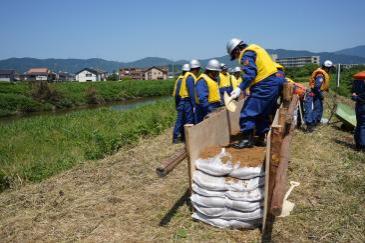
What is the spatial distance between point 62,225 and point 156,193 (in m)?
1.28

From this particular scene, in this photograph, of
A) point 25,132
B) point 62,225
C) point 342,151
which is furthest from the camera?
point 25,132

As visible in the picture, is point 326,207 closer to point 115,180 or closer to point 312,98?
point 115,180

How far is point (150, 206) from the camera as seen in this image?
470cm

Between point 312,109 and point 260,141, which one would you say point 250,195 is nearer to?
point 260,141

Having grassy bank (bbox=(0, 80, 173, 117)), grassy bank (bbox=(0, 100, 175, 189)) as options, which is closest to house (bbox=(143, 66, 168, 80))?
grassy bank (bbox=(0, 80, 173, 117))

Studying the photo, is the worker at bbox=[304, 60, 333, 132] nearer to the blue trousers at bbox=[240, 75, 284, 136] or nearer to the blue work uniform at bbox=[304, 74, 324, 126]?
the blue work uniform at bbox=[304, 74, 324, 126]

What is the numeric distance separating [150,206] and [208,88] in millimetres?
3176

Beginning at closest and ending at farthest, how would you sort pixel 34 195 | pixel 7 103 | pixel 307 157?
pixel 34 195 → pixel 307 157 → pixel 7 103

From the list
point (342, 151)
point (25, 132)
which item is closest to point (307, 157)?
point (342, 151)

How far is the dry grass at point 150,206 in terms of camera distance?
3914 mm

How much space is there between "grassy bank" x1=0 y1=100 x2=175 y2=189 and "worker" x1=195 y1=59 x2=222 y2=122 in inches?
99.3

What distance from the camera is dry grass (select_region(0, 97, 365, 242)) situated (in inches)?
154

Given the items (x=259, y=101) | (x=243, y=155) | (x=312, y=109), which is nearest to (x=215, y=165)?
(x=243, y=155)

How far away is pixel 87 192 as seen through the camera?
545 cm
